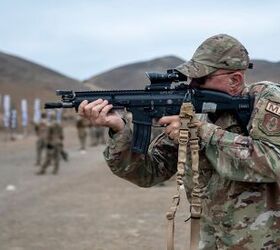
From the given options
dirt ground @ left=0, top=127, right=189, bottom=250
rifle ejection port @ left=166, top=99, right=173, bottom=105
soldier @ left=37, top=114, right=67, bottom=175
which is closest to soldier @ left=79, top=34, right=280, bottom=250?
rifle ejection port @ left=166, top=99, right=173, bottom=105

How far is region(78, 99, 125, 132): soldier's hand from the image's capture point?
137 inches

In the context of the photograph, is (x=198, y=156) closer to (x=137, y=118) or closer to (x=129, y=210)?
(x=137, y=118)

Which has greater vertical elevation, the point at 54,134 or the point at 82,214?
the point at 54,134

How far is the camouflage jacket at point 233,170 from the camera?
313cm

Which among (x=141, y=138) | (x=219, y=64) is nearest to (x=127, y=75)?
(x=141, y=138)

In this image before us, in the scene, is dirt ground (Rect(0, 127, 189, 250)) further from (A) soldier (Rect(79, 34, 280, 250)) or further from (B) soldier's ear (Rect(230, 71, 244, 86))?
(B) soldier's ear (Rect(230, 71, 244, 86))

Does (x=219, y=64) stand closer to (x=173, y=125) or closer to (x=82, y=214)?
(x=173, y=125)

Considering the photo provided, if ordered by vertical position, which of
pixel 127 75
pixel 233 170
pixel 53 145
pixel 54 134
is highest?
pixel 233 170

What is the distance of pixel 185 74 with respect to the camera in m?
3.39

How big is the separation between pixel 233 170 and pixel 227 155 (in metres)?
0.07

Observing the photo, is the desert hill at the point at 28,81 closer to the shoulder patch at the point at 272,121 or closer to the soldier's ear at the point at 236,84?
the soldier's ear at the point at 236,84

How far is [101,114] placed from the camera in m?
3.47

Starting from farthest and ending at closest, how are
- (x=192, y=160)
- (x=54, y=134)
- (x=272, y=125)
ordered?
(x=54, y=134) → (x=192, y=160) → (x=272, y=125)

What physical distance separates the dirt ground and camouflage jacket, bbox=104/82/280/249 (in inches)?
181
